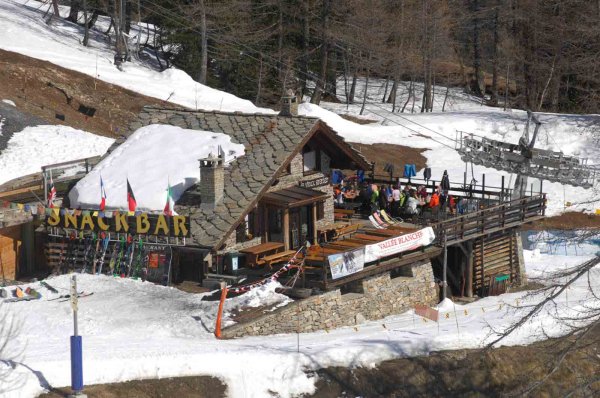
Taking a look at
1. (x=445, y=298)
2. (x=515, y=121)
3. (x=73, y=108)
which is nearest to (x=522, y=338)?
(x=445, y=298)

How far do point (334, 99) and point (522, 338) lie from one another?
42.7 metres

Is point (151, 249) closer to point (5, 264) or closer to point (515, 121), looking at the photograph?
point (5, 264)

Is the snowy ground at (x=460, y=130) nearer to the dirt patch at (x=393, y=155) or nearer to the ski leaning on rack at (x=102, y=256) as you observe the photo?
the dirt patch at (x=393, y=155)

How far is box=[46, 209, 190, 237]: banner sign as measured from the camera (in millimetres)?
31558

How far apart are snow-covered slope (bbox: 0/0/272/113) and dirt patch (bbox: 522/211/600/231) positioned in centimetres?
1676

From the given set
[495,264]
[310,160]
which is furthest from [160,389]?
[495,264]

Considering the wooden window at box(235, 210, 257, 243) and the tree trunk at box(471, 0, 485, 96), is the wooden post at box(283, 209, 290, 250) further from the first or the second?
the tree trunk at box(471, 0, 485, 96)

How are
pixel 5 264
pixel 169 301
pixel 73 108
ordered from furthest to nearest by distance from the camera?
pixel 73 108, pixel 5 264, pixel 169 301

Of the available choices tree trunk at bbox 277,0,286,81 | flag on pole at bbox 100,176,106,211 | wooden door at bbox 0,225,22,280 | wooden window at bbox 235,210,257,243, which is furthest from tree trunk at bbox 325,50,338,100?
wooden door at bbox 0,225,22,280

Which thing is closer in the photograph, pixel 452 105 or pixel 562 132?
pixel 562 132

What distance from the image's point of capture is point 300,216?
35.9 meters

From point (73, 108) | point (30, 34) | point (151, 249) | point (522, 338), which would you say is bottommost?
point (522, 338)

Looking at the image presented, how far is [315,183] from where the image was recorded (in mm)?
36562

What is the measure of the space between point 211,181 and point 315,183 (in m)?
5.16
